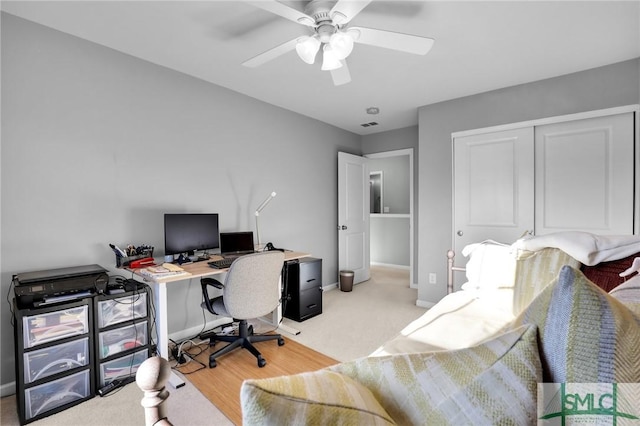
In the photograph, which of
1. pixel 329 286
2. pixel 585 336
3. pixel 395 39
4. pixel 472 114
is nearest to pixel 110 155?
pixel 395 39

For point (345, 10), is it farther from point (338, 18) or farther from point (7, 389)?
point (7, 389)

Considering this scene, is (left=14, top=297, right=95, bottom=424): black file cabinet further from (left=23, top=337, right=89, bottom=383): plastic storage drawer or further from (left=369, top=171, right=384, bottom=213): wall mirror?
(left=369, top=171, right=384, bottom=213): wall mirror

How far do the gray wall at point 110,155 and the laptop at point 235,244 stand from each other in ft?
0.65

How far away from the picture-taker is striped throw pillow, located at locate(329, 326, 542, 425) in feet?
1.55

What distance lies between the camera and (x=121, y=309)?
206cm

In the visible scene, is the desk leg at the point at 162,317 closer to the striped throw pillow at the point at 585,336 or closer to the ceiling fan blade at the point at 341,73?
the ceiling fan blade at the point at 341,73

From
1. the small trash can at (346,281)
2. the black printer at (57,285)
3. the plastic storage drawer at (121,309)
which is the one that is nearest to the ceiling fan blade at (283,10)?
the black printer at (57,285)

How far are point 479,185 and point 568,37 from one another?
→ 1.50 meters

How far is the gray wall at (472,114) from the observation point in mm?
2623

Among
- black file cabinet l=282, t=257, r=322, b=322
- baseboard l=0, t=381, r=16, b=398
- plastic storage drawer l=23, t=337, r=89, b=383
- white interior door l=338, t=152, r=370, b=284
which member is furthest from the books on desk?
white interior door l=338, t=152, r=370, b=284

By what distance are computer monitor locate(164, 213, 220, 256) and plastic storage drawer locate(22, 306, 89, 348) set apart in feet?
2.47

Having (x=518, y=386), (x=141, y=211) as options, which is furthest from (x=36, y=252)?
(x=518, y=386)

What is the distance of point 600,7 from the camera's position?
185 centimetres

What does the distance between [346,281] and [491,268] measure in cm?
275
